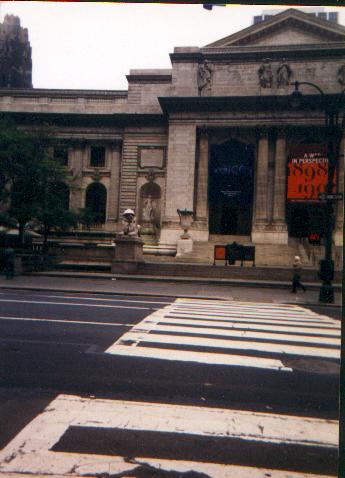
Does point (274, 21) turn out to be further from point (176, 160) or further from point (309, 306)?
point (309, 306)

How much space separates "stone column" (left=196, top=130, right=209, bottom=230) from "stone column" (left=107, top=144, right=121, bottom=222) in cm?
862

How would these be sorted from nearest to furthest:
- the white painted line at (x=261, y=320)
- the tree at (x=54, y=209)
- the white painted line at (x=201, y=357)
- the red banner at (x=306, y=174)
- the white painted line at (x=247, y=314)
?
the white painted line at (x=201, y=357)
the white painted line at (x=261, y=320)
the white painted line at (x=247, y=314)
the tree at (x=54, y=209)
the red banner at (x=306, y=174)

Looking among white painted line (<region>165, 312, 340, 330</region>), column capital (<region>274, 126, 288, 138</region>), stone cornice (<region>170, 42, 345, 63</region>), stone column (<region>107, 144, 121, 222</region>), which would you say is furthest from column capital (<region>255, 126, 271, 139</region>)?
white painted line (<region>165, 312, 340, 330</region>)

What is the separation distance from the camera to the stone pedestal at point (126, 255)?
24906 millimetres

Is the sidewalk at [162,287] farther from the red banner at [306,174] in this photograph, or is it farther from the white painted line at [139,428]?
the red banner at [306,174]

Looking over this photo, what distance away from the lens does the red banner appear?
1303 inches

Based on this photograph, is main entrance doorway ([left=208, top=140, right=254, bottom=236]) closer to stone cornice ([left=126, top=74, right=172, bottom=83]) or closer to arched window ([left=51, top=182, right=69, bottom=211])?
stone cornice ([left=126, top=74, right=172, bottom=83])

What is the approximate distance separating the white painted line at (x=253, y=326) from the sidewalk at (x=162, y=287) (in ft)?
20.6

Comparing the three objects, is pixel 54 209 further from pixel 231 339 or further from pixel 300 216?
pixel 231 339

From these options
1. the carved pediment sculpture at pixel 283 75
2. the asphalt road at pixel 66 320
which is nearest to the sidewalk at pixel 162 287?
the asphalt road at pixel 66 320

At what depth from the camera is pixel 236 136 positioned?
38.6 metres

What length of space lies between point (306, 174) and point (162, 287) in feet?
64.2

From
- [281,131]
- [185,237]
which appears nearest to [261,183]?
[281,131]

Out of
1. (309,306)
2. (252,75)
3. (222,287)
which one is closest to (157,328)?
(309,306)
